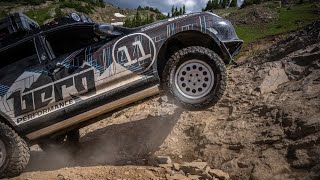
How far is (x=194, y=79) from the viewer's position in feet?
18.3

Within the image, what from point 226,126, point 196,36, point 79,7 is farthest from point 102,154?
point 79,7

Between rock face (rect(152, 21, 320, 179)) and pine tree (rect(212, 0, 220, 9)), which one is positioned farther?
pine tree (rect(212, 0, 220, 9))

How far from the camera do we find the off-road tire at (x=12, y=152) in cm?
554

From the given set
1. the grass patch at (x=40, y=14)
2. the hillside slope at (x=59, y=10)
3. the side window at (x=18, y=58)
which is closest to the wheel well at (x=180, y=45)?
the side window at (x=18, y=58)

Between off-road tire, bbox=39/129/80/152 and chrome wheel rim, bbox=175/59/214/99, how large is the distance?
2838 mm

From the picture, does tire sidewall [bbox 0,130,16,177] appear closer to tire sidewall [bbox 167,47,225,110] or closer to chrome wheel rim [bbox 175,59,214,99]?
tire sidewall [bbox 167,47,225,110]

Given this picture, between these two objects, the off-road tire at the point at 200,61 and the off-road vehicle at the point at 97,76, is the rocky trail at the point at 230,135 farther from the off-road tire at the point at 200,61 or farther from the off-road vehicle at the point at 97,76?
the off-road tire at the point at 200,61

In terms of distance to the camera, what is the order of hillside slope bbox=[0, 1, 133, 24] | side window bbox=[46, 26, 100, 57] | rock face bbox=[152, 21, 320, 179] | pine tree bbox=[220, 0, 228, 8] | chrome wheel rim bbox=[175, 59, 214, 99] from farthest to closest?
1. hillside slope bbox=[0, 1, 133, 24]
2. pine tree bbox=[220, 0, 228, 8]
3. side window bbox=[46, 26, 100, 57]
4. chrome wheel rim bbox=[175, 59, 214, 99]
5. rock face bbox=[152, 21, 320, 179]

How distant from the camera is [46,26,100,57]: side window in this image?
5762mm

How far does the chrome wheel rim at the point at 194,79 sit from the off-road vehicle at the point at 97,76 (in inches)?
0.6

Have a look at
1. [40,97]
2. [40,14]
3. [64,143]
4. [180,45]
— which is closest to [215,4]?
[40,14]

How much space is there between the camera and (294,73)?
292 inches

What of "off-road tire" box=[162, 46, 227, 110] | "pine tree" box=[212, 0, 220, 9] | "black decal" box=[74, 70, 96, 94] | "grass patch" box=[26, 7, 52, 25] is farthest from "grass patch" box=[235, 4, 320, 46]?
"grass patch" box=[26, 7, 52, 25]

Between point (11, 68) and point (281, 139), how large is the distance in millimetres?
4099
